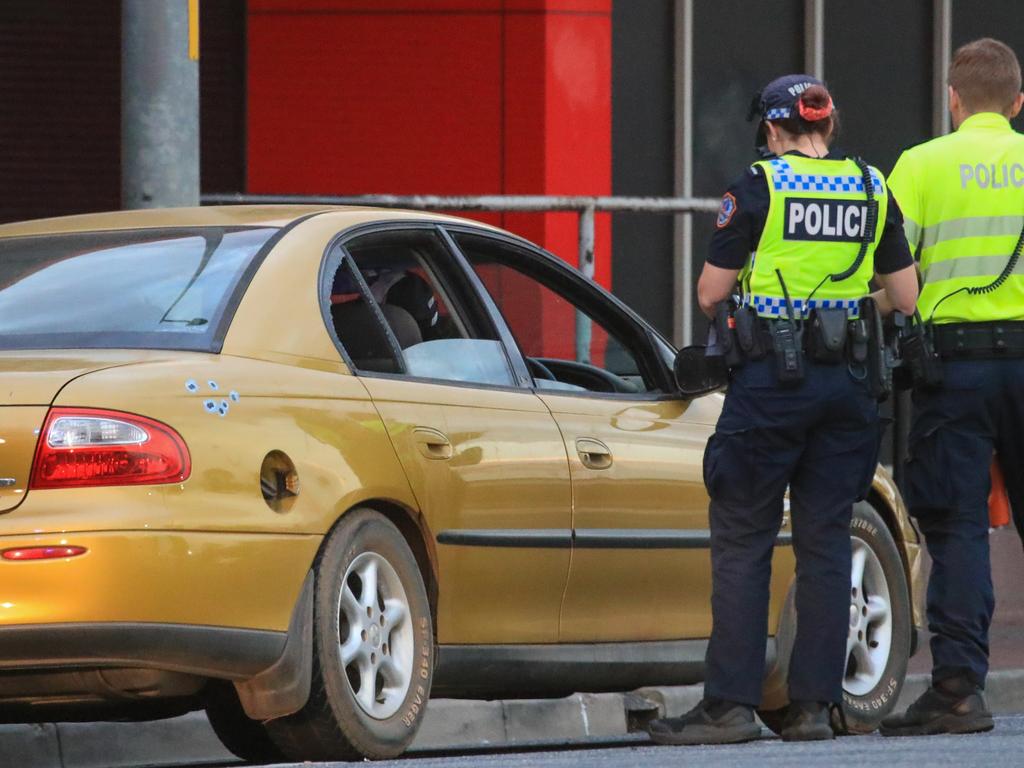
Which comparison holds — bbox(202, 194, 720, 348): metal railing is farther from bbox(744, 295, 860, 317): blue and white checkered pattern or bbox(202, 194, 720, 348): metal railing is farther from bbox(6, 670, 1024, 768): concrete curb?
bbox(744, 295, 860, 317): blue and white checkered pattern

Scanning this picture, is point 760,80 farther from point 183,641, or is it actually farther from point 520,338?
point 183,641

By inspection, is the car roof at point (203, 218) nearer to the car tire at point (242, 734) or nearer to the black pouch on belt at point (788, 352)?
the black pouch on belt at point (788, 352)

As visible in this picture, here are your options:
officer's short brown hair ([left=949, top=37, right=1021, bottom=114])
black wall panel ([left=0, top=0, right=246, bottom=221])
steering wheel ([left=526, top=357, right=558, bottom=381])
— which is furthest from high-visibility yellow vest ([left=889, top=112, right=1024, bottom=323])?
black wall panel ([left=0, top=0, right=246, bottom=221])

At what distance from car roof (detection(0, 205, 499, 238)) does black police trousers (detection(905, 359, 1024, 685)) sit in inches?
60.9

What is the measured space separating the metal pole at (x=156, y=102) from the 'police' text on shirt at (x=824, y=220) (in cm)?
287

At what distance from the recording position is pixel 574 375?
7047mm

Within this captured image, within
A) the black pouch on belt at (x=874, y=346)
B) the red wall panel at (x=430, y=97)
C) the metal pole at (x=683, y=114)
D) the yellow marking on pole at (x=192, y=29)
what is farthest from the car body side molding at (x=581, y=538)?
the metal pole at (x=683, y=114)

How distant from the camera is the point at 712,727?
6141mm

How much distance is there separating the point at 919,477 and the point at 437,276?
4.73 feet

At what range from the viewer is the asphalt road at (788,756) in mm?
5375

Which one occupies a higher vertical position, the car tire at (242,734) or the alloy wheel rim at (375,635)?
the alloy wheel rim at (375,635)

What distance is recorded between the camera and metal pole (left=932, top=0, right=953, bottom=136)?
1520 cm

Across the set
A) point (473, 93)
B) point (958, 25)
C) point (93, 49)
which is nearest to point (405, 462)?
point (473, 93)

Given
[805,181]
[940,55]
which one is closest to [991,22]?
[940,55]
